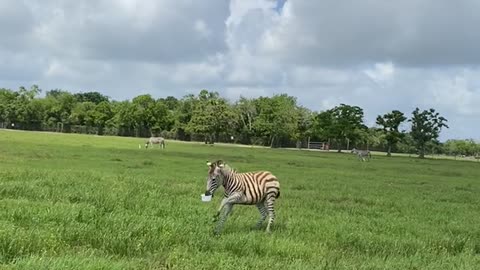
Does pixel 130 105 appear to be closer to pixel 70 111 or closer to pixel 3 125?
pixel 70 111

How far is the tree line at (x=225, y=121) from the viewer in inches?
4309

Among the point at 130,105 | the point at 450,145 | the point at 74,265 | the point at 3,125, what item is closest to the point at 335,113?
the point at 130,105

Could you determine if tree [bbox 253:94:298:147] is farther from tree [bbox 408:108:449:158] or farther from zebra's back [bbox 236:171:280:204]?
zebra's back [bbox 236:171:280:204]

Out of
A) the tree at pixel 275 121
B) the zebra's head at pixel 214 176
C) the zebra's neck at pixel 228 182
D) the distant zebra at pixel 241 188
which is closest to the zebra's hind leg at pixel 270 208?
the distant zebra at pixel 241 188

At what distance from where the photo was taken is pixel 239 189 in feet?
41.2

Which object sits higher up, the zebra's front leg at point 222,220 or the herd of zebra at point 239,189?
the herd of zebra at point 239,189

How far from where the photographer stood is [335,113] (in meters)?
109

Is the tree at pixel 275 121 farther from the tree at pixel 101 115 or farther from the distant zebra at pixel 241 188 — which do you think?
the distant zebra at pixel 241 188

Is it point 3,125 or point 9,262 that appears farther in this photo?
point 3,125

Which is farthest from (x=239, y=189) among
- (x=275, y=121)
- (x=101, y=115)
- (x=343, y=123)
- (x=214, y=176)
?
(x=101, y=115)

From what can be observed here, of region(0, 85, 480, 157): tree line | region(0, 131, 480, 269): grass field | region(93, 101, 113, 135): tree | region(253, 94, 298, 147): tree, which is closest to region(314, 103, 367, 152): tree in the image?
region(0, 85, 480, 157): tree line

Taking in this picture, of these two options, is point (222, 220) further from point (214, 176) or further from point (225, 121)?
point (225, 121)

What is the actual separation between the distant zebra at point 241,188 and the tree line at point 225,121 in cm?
9399

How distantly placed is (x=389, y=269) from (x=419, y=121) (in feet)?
350
